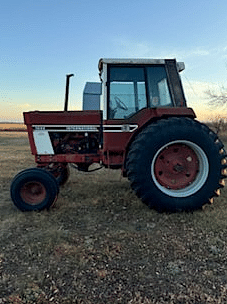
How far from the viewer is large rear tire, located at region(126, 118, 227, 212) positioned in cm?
349

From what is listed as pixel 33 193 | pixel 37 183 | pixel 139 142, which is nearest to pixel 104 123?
pixel 139 142

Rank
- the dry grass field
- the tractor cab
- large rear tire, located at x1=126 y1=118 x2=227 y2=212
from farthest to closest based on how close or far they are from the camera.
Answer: the tractor cab → large rear tire, located at x1=126 y1=118 x2=227 y2=212 → the dry grass field

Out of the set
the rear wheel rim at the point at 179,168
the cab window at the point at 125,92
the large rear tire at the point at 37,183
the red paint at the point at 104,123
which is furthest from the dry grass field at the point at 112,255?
the cab window at the point at 125,92

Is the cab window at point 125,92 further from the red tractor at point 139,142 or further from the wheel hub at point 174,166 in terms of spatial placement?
the wheel hub at point 174,166

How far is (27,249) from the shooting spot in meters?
2.66

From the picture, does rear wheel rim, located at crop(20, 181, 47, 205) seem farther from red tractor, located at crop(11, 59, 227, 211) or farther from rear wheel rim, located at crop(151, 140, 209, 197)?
rear wheel rim, located at crop(151, 140, 209, 197)

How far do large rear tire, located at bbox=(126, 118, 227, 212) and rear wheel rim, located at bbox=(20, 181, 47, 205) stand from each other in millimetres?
1398

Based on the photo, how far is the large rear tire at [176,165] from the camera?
3.49 meters

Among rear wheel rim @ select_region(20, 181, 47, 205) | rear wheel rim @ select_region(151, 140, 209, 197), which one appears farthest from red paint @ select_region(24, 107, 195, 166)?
rear wheel rim @ select_region(20, 181, 47, 205)

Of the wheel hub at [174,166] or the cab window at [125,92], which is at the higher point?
the cab window at [125,92]

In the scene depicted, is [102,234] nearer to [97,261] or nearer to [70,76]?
[97,261]

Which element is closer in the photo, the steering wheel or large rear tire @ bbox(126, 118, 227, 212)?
large rear tire @ bbox(126, 118, 227, 212)

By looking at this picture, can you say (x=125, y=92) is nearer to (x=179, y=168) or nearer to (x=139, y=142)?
(x=139, y=142)

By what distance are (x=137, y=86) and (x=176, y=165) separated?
4.73 feet
